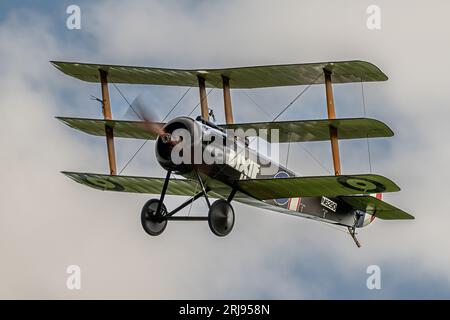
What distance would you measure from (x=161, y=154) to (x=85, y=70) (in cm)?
369

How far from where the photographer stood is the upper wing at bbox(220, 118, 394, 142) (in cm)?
2075

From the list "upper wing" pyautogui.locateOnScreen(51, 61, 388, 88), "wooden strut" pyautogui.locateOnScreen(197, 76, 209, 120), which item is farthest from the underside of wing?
"wooden strut" pyautogui.locateOnScreen(197, 76, 209, 120)

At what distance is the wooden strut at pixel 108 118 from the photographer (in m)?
22.7

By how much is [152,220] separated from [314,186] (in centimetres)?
296

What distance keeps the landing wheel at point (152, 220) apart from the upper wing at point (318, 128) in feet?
6.29

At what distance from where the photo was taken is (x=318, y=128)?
71.1ft

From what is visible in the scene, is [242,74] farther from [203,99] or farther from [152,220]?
[152,220]

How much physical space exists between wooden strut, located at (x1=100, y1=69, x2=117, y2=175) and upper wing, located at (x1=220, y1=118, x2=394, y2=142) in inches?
109

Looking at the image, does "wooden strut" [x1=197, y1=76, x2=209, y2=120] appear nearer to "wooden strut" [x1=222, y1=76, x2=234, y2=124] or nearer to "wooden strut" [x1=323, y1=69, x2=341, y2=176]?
"wooden strut" [x1=222, y1=76, x2=234, y2=124]

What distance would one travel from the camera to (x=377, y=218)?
79.3 feet

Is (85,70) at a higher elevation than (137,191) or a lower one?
higher

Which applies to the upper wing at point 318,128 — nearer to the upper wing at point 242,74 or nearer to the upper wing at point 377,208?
the upper wing at point 242,74
